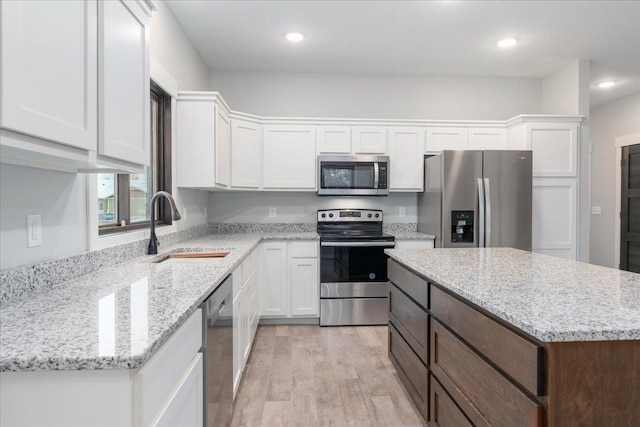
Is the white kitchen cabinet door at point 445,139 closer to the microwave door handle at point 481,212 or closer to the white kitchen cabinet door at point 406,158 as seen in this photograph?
the white kitchen cabinet door at point 406,158

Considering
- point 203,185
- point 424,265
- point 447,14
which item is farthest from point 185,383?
point 447,14

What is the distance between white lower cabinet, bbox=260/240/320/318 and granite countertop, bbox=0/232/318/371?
184cm

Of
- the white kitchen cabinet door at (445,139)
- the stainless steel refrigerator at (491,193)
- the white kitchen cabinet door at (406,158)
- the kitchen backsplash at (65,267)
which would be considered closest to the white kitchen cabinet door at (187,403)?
the kitchen backsplash at (65,267)

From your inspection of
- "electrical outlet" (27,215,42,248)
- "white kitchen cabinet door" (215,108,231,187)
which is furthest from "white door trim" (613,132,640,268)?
"electrical outlet" (27,215,42,248)

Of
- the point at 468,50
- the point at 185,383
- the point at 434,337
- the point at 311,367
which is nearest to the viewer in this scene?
the point at 185,383

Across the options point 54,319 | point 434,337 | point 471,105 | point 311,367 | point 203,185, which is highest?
point 471,105

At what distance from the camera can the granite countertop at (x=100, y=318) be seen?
78 cm

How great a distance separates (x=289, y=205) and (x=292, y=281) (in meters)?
0.96

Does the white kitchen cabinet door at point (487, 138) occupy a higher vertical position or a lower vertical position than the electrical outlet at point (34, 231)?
higher

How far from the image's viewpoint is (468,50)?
11.6ft

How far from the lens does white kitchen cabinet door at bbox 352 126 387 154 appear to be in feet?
12.5

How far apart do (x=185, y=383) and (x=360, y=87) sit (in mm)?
3739

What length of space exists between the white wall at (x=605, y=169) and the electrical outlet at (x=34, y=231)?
6498 mm

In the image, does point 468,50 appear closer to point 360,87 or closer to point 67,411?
point 360,87
